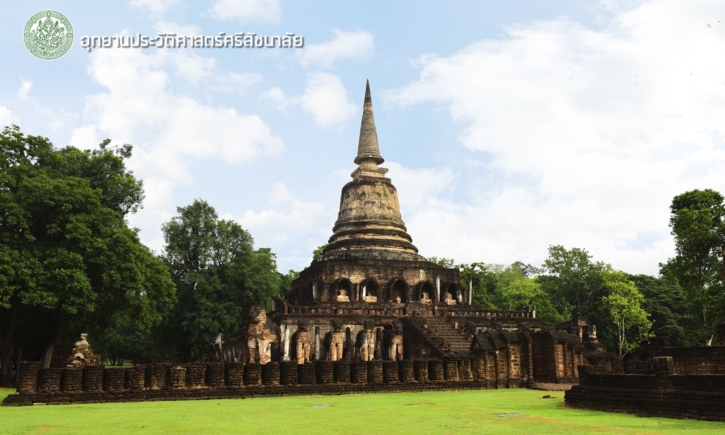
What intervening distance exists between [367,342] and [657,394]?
18968 mm

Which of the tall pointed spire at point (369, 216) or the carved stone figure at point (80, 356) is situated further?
the tall pointed spire at point (369, 216)

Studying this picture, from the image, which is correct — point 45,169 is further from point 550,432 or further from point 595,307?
point 595,307

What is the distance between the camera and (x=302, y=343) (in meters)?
30.4

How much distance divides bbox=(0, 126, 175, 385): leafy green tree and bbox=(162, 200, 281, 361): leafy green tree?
394 inches

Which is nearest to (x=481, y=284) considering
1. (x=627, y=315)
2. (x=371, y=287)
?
(x=627, y=315)

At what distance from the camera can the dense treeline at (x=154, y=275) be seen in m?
25.3

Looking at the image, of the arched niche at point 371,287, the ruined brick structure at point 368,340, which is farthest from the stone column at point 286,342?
the arched niche at point 371,287

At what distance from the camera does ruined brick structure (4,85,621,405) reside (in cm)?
1875

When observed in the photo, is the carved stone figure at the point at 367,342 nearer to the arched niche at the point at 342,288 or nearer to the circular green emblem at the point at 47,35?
the arched niche at the point at 342,288

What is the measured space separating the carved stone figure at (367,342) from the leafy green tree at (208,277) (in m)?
13.5

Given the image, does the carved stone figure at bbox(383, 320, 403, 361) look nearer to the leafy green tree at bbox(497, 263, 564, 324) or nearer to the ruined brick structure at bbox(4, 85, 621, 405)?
the ruined brick structure at bbox(4, 85, 621, 405)

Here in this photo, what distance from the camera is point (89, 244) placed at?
85.6 feet

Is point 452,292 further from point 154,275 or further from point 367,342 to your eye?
point 154,275

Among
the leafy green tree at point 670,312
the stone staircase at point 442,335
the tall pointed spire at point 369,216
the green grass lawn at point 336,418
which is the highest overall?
the tall pointed spire at point 369,216
